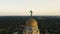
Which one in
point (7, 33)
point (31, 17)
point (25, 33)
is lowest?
point (7, 33)

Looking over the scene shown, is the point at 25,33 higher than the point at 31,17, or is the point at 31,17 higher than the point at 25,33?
the point at 31,17

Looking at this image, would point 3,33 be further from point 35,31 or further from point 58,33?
point 35,31

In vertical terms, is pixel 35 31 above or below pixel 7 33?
above

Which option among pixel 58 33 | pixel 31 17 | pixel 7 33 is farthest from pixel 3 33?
pixel 31 17

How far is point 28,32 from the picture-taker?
580 centimetres

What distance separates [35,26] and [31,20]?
197 millimetres

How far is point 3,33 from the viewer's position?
4988 centimetres

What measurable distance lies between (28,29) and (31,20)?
0.97 feet

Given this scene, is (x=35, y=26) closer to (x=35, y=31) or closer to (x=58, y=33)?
(x=35, y=31)

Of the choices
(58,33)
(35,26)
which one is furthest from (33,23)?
(58,33)

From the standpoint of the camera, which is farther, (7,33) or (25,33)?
(7,33)

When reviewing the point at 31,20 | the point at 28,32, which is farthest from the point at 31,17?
the point at 28,32

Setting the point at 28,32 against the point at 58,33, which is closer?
the point at 28,32

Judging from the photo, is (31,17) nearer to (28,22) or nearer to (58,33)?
(28,22)
